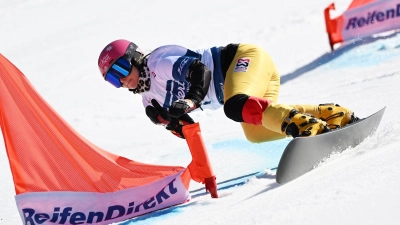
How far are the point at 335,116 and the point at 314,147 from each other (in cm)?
70

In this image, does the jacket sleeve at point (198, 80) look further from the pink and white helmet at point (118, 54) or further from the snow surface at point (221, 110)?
the snow surface at point (221, 110)

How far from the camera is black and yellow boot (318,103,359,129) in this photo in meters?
3.99

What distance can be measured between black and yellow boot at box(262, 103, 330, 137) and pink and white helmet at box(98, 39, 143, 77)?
1.05 metres

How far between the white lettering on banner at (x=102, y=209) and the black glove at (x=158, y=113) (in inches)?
17.8

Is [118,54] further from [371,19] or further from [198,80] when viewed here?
[371,19]

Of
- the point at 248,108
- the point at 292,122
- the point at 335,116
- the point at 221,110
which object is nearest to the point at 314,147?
the point at 292,122

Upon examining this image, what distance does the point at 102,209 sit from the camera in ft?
13.4

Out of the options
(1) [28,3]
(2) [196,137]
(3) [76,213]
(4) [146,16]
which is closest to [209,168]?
(2) [196,137]

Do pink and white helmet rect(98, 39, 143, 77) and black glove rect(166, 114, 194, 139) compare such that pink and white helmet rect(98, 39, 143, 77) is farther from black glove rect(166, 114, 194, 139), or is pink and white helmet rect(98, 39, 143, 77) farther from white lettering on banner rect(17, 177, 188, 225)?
white lettering on banner rect(17, 177, 188, 225)

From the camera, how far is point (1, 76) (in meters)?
4.04

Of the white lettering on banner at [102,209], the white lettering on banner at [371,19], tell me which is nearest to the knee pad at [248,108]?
the white lettering on banner at [102,209]

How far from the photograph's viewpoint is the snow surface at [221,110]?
101 inches

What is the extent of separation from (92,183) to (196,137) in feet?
2.39

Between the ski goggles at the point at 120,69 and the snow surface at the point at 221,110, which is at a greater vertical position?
the ski goggles at the point at 120,69
